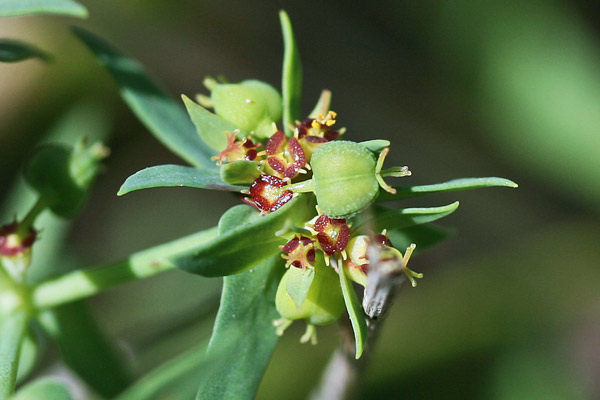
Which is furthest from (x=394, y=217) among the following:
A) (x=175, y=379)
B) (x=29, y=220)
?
(x=29, y=220)

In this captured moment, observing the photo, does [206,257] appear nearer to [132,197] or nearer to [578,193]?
[132,197]

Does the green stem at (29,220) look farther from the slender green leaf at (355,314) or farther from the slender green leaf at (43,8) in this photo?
the slender green leaf at (355,314)

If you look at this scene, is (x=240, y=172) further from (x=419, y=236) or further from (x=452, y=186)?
(x=419, y=236)

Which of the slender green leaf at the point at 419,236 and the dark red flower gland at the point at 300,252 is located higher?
the slender green leaf at the point at 419,236

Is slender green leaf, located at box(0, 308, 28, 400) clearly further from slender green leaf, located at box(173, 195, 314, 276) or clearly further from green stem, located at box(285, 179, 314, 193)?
green stem, located at box(285, 179, 314, 193)

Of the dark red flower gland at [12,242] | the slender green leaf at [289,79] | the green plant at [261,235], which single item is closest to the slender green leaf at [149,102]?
the green plant at [261,235]

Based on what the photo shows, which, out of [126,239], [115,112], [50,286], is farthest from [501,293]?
[50,286]
